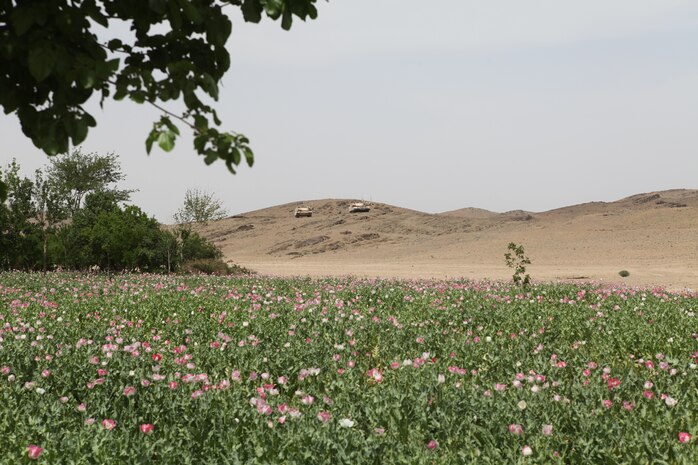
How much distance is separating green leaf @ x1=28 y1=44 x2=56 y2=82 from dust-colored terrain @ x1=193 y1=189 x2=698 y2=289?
21.5 m

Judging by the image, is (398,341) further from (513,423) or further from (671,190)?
(671,190)

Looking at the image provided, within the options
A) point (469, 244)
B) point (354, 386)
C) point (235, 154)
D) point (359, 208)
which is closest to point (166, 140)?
point (235, 154)

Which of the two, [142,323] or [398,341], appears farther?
[142,323]

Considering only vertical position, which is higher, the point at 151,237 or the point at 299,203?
the point at 299,203

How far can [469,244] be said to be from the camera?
46.5m

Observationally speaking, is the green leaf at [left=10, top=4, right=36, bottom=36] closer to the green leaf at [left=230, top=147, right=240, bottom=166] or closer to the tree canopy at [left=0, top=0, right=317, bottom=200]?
the tree canopy at [left=0, top=0, right=317, bottom=200]

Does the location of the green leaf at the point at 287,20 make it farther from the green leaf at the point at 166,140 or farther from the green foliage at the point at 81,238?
the green foliage at the point at 81,238

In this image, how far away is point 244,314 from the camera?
1056cm

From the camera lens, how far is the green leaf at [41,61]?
2.35 metres

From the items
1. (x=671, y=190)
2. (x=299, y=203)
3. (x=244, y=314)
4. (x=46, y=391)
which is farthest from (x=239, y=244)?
(x=671, y=190)

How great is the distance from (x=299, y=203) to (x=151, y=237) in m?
72.6

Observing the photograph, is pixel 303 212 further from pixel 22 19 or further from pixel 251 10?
pixel 22 19

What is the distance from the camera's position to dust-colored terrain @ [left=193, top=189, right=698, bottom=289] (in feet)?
97.6

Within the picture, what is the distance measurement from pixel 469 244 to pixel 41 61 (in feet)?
148
